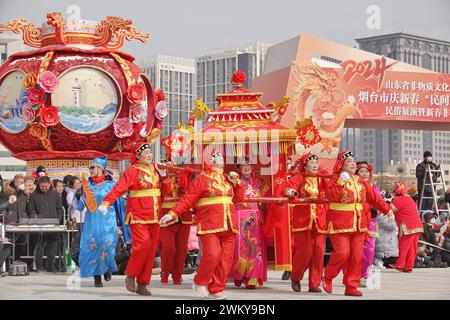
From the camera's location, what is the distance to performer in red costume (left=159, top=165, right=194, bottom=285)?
1119cm

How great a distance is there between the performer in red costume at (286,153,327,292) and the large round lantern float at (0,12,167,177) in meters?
7.28

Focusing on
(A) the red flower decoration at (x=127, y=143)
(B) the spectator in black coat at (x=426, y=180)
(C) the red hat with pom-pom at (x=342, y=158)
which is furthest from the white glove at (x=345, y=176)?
(A) the red flower decoration at (x=127, y=143)

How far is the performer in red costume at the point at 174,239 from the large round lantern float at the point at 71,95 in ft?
19.9

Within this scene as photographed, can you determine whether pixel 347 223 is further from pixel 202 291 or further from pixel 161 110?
pixel 161 110

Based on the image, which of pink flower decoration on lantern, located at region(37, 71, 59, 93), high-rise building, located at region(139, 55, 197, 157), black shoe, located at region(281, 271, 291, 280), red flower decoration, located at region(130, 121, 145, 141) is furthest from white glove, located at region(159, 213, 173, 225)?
high-rise building, located at region(139, 55, 197, 157)

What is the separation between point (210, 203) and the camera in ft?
30.9

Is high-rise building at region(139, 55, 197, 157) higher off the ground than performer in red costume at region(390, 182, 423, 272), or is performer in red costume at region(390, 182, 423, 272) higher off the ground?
high-rise building at region(139, 55, 197, 157)

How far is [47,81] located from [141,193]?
7400 millimetres

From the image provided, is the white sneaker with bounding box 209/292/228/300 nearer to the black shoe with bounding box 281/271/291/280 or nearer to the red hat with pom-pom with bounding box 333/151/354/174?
the red hat with pom-pom with bounding box 333/151/354/174

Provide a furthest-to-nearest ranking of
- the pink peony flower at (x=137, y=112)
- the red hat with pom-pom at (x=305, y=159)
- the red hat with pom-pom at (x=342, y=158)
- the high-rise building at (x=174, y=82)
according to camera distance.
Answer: the high-rise building at (x=174, y=82), the pink peony flower at (x=137, y=112), the red hat with pom-pom at (x=305, y=159), the red hat with pom-pom at (x=342, y=158)

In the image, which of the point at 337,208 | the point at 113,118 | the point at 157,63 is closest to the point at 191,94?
the point at 157,63

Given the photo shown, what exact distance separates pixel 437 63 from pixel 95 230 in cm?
2196

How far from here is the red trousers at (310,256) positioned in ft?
33.8

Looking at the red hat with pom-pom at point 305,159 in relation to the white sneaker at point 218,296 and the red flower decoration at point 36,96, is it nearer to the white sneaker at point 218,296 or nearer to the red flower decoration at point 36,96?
the white sneaker at point 218,296
